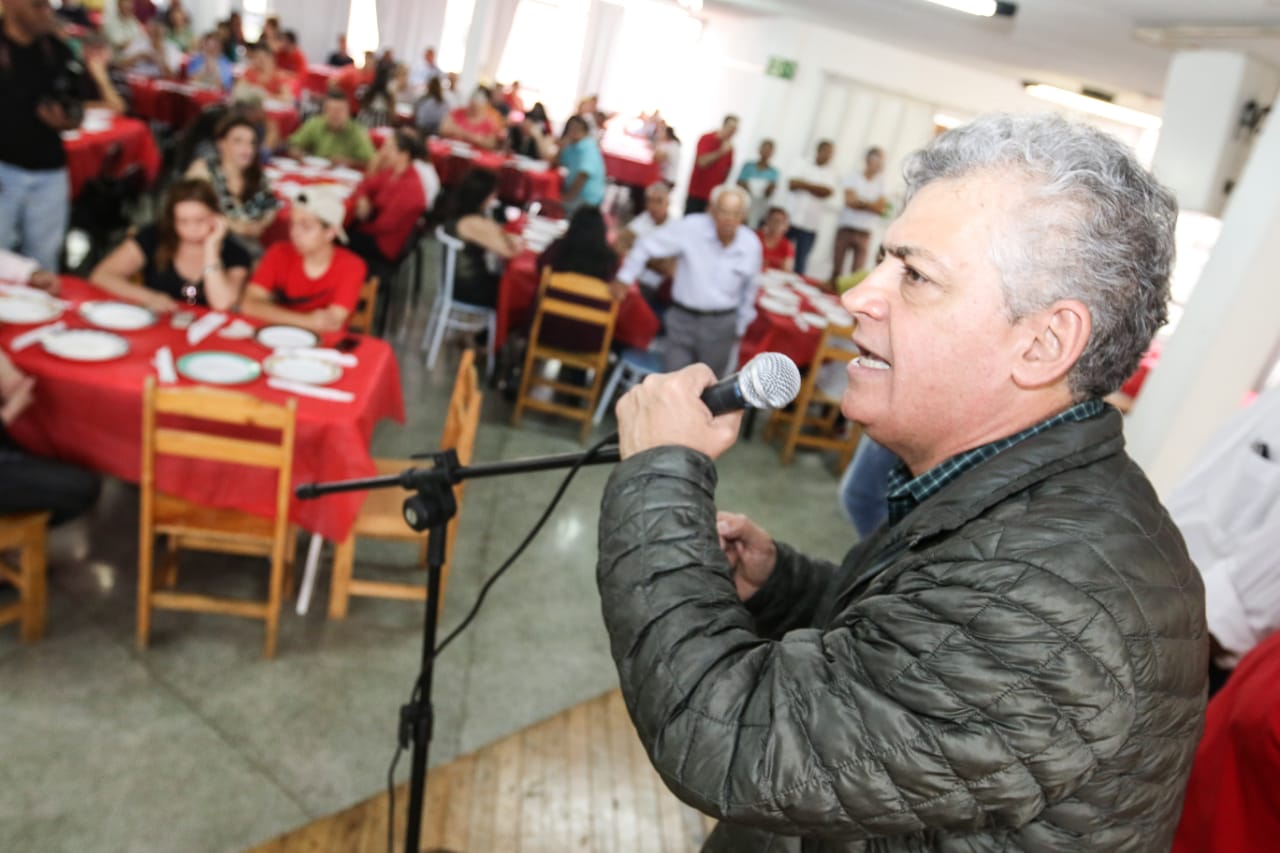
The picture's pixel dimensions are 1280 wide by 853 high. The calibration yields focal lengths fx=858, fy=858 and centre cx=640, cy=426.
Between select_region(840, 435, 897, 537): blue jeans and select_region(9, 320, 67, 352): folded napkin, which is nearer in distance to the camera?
select_region(9, 320, 67, 352): folded napkin

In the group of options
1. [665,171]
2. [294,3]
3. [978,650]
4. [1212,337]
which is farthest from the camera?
[294,3]

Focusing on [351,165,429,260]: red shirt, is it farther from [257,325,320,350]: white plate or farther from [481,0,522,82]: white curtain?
[481,0,522,82]: white curtain

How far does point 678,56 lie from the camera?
50.6 ft

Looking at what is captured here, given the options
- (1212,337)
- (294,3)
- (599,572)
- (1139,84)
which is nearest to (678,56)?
(294,3)

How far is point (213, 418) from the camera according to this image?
2.38 metres

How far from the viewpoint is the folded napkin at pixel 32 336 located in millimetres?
2598

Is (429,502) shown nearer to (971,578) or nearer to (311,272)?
(971,578)

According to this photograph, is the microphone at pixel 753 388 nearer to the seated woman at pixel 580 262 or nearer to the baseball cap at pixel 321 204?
the baseball cap at pixel 321 204

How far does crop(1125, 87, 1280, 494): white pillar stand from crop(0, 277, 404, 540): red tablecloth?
328cm

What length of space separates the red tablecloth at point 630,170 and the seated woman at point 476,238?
6477mm

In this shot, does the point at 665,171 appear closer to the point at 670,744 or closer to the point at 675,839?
the point at 675,839

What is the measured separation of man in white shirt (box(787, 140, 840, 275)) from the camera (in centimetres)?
990

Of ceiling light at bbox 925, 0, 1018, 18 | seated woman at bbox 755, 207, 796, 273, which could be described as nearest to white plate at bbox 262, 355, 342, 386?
seated woman at bbox 755, 207, 796, 273

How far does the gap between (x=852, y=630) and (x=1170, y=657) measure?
10.0 inches
